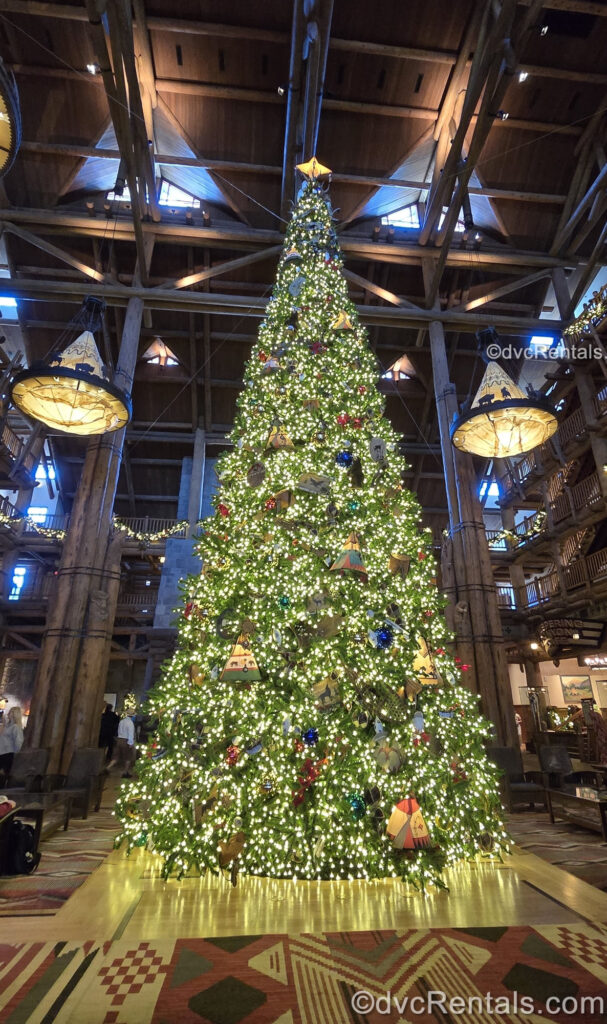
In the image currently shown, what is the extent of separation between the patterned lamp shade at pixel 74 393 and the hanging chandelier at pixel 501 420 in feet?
13.4

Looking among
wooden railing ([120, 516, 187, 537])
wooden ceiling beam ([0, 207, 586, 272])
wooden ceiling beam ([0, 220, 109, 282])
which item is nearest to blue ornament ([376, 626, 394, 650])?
wooden ceiling beam ([0, 207, 586, 272])

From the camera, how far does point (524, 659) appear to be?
1483cm

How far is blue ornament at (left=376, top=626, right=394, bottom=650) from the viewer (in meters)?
3.36

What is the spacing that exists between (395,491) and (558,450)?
404 inches

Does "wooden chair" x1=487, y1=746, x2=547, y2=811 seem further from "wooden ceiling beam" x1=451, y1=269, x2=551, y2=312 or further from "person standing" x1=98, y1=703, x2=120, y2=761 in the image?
"wooden ceiling beam" x1=451, y1=269, x2=551, y2=312

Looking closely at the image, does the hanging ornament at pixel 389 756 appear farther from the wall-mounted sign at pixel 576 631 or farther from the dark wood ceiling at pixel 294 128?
the wall-mounted sign at pixel 576 631

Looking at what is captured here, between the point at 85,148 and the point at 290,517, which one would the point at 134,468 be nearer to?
the point at 85,148

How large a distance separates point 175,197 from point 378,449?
1151 centimetres

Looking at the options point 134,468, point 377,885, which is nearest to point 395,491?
point 377,885

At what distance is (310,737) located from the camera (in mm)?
3088

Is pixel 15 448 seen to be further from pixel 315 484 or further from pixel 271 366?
pixel 315 484

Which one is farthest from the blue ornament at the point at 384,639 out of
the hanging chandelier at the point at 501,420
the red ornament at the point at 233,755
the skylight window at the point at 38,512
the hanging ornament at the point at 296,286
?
the skylight window at the point at 38,512

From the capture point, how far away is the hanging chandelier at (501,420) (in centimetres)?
514

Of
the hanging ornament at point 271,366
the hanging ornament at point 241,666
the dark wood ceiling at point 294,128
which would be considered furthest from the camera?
the dark wood ceiling at point 294,128
